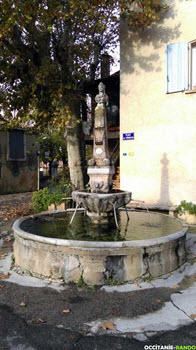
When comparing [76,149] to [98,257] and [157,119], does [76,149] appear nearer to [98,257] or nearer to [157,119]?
[157,119]

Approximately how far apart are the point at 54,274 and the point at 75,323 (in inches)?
47.6

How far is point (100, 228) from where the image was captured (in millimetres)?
5789

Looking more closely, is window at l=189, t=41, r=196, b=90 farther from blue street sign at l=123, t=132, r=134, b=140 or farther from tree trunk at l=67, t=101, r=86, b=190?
tree trunk at l=67, t=101, r=86, b=190

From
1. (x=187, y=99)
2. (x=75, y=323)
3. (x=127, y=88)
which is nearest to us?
(x=75, y=323)

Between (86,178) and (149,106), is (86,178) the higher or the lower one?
the lower one

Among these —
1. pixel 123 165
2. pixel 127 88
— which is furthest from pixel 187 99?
pixel 123 165

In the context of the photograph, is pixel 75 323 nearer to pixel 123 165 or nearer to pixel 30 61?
pixel 123 165

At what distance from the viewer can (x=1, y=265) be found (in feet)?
16.6

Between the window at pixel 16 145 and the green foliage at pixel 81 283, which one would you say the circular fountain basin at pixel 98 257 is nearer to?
the green foliage at pixel 81 283

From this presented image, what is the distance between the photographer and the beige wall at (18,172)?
60.3 ft

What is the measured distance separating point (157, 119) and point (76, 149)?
3.07m

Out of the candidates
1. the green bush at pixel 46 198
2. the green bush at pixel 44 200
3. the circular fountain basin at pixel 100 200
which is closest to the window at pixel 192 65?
the circular fountain basin at pixel 100 200

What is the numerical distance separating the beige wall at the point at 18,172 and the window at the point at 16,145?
0.31 m

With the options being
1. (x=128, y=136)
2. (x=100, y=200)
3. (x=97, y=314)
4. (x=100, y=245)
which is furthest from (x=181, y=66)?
(x=97, y=314)
